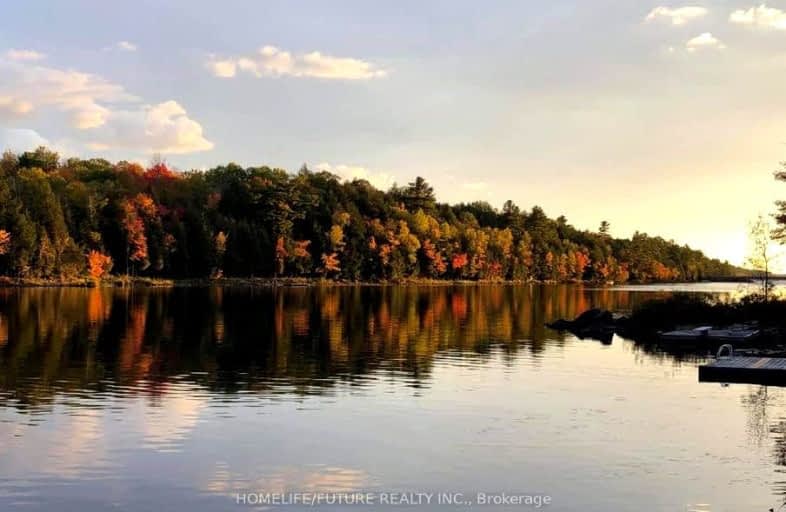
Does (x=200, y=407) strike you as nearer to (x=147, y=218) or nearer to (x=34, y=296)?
(x=34, y=296)

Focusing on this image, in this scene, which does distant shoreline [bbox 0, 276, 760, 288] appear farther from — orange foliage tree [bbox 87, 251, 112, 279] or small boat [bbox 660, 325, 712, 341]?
small boat [bbox 660, 325, 712, 341]

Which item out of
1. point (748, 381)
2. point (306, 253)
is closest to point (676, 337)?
point (748, 381)

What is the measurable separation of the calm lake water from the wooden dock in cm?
112

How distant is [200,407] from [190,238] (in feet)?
366

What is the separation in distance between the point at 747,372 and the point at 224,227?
116413mm

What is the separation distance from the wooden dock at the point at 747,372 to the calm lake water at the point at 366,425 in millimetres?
1121

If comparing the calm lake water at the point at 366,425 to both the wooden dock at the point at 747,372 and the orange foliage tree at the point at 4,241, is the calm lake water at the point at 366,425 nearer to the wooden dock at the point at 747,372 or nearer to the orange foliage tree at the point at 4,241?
the wooden dock at the point at 747,372

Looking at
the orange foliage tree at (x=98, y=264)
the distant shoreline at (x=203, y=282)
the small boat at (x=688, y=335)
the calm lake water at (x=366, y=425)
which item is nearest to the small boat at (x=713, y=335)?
the small boat at (x=688, y=335)

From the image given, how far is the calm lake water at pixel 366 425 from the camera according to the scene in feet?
50.9

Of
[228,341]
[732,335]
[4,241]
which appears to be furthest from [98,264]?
[732,335]

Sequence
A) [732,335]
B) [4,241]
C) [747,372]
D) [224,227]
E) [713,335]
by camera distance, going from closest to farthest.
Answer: [747,372], [732,335], [713,335], [4,241], [224,227]

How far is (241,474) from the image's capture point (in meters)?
16.3

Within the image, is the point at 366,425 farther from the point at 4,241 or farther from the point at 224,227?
the point at 224,227

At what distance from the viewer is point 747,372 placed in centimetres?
3061
